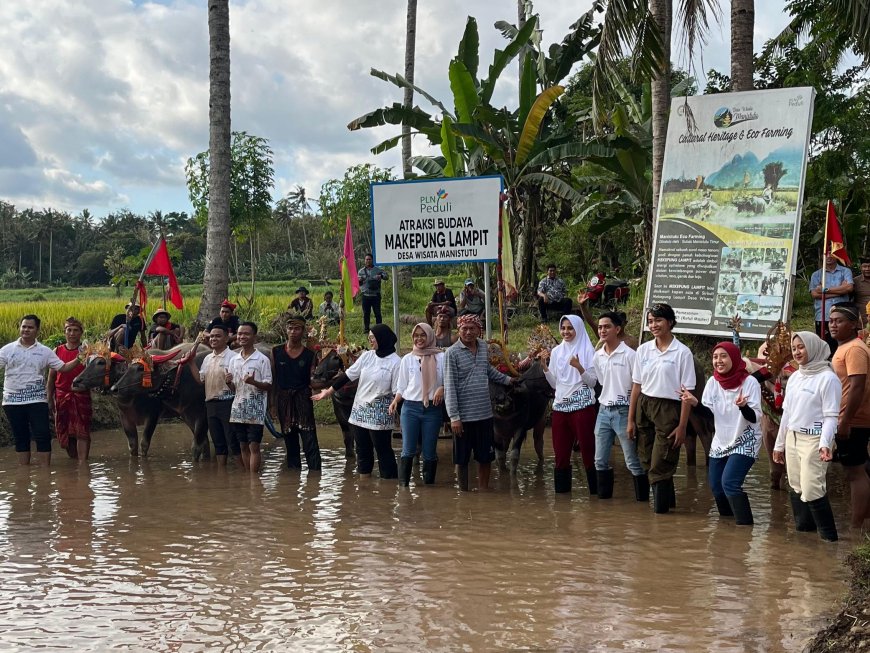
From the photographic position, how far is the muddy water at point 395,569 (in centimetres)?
521

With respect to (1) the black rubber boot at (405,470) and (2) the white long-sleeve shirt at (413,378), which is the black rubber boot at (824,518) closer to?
(2) the white long-sleeve shirt at (413,378)

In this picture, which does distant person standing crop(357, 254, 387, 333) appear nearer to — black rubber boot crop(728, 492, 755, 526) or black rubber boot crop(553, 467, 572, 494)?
black rubber boot crop(553, 467, 572, 494)

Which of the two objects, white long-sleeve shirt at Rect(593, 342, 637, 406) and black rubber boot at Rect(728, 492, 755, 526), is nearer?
black rubber boot at Rect(728, 492, 755, 526)

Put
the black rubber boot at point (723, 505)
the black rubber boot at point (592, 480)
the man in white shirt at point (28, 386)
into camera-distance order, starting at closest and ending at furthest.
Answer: the black rubber boot at point (723, 505), the black rubber boot at point (592, 480), the man in white shirt at point (28, 386)

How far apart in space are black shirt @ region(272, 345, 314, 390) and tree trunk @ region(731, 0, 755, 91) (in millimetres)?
6605

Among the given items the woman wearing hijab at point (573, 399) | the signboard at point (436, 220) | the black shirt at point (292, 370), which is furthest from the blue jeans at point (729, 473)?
the black shirt at point (292, 370)

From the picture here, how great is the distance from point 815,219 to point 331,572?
13865 mm

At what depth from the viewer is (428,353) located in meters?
9.08

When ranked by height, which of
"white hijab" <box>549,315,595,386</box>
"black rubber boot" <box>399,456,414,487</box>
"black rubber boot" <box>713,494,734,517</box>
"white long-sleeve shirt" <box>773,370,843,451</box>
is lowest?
"black rubber boot" <box>713,494,734,517</box>

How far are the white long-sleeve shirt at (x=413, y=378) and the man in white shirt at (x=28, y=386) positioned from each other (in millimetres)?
3960

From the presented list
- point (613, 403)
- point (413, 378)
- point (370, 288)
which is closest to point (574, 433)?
point (613, 403)

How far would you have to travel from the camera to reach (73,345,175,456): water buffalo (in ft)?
35.4

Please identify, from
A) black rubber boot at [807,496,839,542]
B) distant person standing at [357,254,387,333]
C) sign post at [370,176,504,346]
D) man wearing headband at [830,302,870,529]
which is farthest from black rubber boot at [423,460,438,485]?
distant person standing at [357,254,387,333]

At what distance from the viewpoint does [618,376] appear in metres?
8.23
